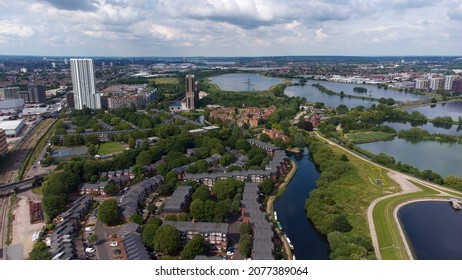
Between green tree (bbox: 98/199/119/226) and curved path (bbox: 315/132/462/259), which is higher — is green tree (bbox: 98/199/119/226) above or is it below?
above

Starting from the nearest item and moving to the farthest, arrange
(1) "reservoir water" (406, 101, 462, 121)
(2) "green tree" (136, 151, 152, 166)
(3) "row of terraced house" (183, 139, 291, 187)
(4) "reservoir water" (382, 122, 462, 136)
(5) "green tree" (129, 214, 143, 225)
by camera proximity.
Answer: (5) "green tree" (129, 214, 143, 225)
(3) "row of terraced house" (183, 139, 291, 187)
(2) "green tree" (136, 151, 152, 166)
(4) "reservoir water" (382, 122, 462, 136)
(1) "reservoir water" (406, 101, 462, 121)

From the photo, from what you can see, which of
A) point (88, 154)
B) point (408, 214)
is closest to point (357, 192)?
point (408, 214)

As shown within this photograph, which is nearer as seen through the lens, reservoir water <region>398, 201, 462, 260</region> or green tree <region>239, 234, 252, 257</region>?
green tree <region>239, 234, 252, 257</region>

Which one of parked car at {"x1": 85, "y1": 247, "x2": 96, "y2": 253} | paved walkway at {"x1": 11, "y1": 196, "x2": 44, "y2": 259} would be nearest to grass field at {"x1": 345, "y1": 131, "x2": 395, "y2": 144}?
parked car at {"x1": 85, "y1": 247, "x2": 96, "y2": 253}

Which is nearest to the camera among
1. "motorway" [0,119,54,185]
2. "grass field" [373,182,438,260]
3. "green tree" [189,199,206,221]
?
"grass field" [373,182,438,260]

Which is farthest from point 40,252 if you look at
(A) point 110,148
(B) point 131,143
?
(A) point 110,148

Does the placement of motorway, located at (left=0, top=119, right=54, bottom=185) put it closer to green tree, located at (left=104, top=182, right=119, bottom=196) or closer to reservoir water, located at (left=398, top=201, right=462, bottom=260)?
green tree, located at (left=104, top=182, right=119, bottom=196)

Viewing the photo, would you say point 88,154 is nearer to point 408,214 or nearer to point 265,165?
point 265,165
